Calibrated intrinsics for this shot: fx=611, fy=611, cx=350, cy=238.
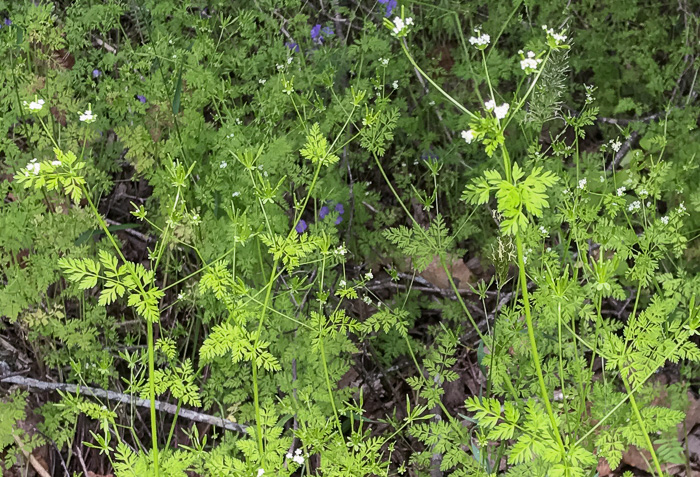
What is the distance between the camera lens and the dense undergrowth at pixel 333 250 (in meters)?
2.16

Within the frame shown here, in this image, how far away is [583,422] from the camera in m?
2.07

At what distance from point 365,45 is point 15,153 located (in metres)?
1.72

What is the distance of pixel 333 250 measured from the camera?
2619 millimetres

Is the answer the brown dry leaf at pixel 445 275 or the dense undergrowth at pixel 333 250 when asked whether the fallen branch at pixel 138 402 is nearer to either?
the dense undergrowth at pixel 333 250

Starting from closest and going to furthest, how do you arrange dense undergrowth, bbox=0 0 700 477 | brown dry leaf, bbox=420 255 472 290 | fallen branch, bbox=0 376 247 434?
dense undergrowth, bbox=0 0 700 477, fallen branch, bbox=0 376 247 434, brown dry leaf, bbox=420 255 472 290

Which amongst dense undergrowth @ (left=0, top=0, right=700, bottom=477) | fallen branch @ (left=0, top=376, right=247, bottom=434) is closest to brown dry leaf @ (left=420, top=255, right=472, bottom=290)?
dense undergrowth @ (left=0, top=0, right=700, bottom=477)

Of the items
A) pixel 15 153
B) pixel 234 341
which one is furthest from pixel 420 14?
pixel 234 341

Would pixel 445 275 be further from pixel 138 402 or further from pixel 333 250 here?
pixel 138 402

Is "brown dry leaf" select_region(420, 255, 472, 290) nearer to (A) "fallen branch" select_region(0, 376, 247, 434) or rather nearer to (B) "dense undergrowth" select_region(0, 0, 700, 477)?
(B) "dense undergrowth" select_region(0, 0, 700, 477)

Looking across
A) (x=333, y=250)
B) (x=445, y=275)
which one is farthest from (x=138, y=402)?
(x=445, y=275)

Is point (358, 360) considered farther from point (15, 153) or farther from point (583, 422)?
point (15, 153)

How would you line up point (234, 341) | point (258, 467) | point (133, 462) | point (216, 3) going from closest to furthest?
point (234, 341) → point (258, 467) → point (133, 462) → point (216, 3)

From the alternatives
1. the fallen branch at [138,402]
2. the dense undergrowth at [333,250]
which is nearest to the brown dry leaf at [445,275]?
the dense undergrowth at [333,250]

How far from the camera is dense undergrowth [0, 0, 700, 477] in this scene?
2162 millimetres
